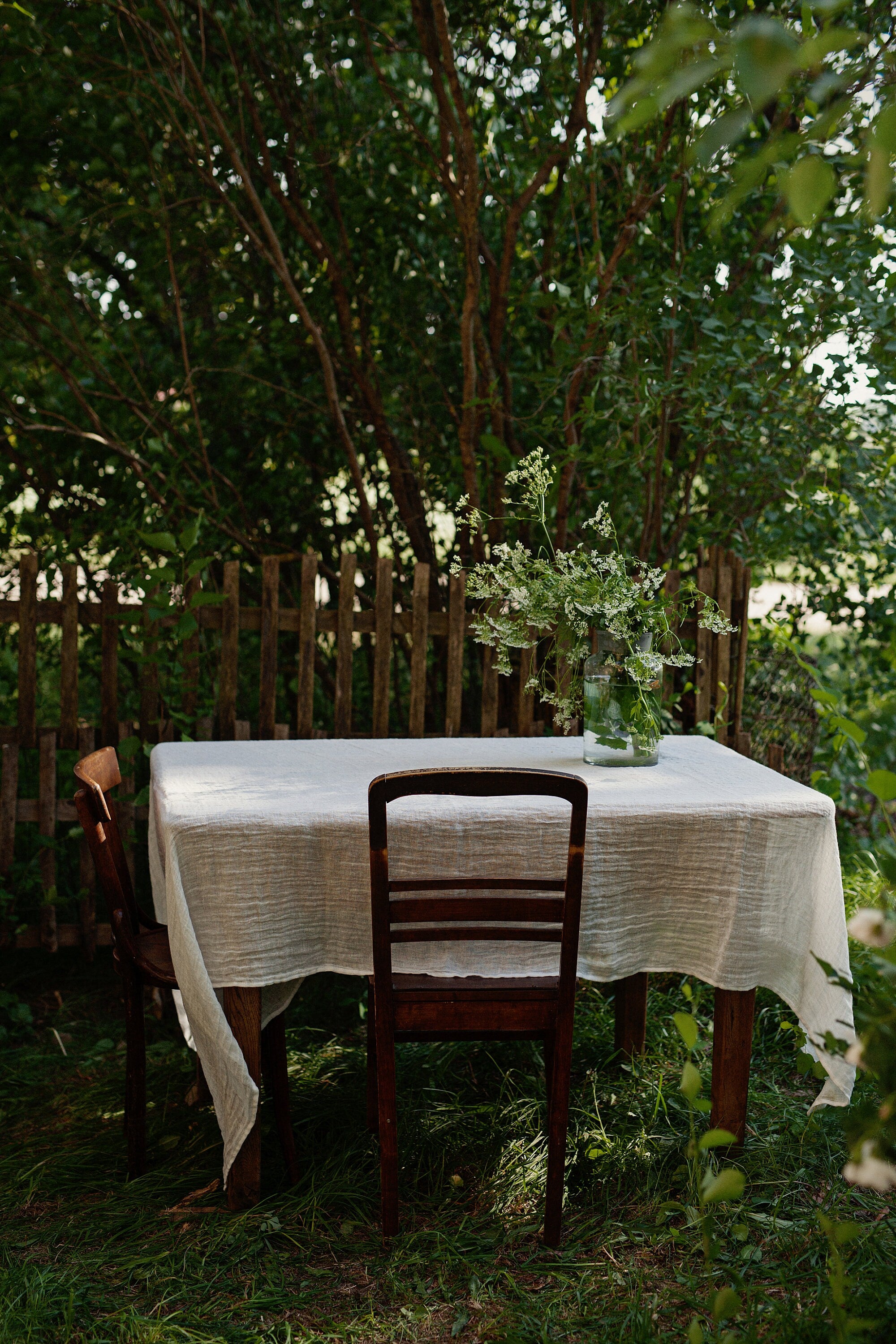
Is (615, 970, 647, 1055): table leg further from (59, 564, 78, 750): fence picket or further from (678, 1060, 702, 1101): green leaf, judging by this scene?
(59, 564, 78, 750): fence picket

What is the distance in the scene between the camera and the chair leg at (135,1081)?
288cm

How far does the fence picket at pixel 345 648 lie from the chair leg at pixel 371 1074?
1.29 metres

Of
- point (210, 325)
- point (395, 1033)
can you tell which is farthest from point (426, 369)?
point (395, 1033)

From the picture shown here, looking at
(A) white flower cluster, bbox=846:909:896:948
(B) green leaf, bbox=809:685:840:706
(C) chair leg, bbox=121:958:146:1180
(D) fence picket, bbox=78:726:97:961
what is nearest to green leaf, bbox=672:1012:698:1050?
(A) white flower cluster, bbox=846:909:896:948

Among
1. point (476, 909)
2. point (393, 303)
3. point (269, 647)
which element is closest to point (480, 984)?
point (476, 909)

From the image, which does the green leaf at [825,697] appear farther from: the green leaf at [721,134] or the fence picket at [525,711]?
the fence picket at [525,711]

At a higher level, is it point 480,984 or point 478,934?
point 478,934

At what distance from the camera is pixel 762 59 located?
94 centimetres

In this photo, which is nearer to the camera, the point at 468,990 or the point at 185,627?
the point at 468,990

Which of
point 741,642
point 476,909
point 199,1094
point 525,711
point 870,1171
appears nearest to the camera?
point 870,1171

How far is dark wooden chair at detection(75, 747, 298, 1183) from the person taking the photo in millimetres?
2770

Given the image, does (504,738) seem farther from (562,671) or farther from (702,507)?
(702,507)

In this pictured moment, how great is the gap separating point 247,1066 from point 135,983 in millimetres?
450

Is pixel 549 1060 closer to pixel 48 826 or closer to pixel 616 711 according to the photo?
pixel 616 711
